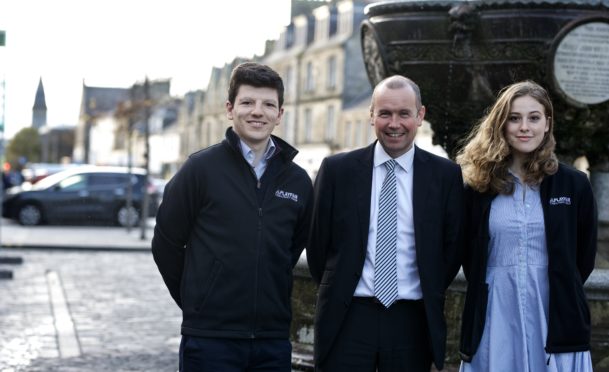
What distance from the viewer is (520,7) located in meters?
8.07

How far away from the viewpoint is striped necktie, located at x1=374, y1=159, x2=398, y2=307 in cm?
459

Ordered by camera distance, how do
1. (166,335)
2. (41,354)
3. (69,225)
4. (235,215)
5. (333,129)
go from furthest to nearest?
(333,129) < (69,225) < (166,335) < (41,354) < (235,215)

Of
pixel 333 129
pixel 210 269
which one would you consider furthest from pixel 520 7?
pixel 333 129

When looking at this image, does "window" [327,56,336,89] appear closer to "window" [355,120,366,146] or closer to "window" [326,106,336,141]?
"window" [326,106,336,141]

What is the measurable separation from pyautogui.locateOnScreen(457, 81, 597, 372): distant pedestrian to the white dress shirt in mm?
267

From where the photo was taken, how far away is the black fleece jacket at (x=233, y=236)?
4.49 m

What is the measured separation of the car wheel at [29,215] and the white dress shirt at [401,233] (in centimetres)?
2649

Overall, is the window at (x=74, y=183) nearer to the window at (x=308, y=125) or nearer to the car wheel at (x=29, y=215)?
the car wheel at (x=29, y=215)

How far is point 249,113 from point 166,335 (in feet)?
21.7

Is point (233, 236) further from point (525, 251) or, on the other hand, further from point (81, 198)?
point (81, 198)

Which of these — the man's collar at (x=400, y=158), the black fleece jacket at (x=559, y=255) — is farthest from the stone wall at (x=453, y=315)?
the man's collar at (x=400, y=158)

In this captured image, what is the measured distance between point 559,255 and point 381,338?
2.41 feet

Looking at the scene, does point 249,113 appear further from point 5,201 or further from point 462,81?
point 5,201

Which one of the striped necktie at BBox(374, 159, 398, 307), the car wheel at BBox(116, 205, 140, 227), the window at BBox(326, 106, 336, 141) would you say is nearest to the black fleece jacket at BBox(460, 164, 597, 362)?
the striped necktie at BBox(374, 159, 398, 307)
